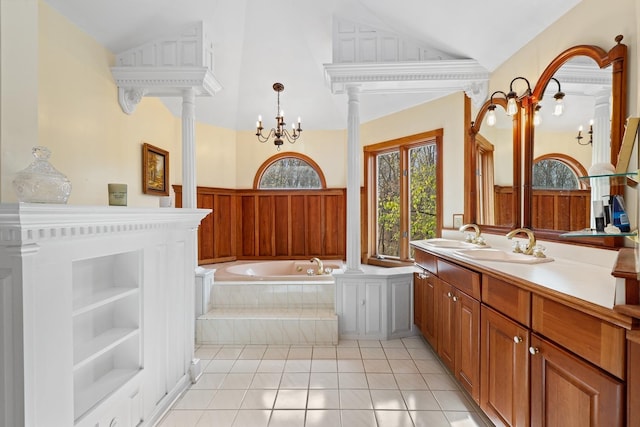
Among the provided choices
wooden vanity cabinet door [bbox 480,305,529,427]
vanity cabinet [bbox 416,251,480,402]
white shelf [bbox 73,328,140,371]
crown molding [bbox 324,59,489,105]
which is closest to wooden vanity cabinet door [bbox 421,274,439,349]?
vanity cabinet [bbox 416,251,480,402]

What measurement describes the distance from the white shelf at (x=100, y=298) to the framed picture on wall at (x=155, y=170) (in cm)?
198

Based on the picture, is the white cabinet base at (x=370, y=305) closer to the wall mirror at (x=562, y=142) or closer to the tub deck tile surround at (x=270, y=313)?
the tub deck tile surround at (x=270, y=313)

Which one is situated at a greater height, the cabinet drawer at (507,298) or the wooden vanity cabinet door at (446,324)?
the cabinet drawer at (507,298)

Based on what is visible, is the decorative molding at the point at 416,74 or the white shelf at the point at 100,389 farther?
the decorative molding at the point at 416,74

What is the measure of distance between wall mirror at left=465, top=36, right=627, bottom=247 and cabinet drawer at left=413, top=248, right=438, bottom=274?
0.59 meters

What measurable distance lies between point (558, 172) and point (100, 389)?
2875mm

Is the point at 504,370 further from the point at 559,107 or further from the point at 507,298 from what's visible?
the point at 559,107

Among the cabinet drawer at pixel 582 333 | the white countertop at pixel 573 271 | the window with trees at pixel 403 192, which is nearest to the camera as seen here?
the cabinet drawer at pixel 582 333

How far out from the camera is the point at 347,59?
296 centimetres

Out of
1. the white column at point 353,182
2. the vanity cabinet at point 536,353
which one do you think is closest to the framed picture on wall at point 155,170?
the white column at point 353,182

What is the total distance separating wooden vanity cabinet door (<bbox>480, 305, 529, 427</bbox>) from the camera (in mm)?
1416

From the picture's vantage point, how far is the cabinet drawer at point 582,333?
3.23 ft

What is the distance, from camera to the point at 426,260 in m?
2.75

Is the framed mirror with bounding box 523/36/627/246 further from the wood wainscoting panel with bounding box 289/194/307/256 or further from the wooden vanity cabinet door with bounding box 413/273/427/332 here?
the wood wainscoting panel with bounding box 289/194/307/256
